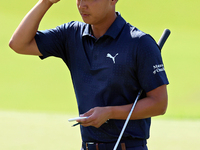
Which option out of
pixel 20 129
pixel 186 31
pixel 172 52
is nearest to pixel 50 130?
pixel 20 129

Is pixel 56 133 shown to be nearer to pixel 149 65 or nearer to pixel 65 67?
pixel 65 67

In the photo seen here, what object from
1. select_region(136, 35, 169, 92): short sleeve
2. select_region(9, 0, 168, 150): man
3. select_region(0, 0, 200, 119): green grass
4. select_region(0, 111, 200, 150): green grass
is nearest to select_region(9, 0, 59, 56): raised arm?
select_region(9, 0, 168, 150): man

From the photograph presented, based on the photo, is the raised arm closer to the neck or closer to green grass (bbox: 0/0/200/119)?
the neck

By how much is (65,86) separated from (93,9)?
6.36 meters

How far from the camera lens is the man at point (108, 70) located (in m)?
1.88

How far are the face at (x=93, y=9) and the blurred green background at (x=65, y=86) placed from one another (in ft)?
12.2

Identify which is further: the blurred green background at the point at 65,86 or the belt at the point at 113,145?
the blurred green background at the point at 65,86

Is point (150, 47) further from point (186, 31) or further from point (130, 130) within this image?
point (186, 31)

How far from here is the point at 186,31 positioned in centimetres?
981

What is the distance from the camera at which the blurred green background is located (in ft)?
19.1

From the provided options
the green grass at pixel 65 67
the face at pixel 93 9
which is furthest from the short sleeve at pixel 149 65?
the green grass at pixel 65 67

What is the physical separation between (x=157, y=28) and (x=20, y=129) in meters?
5.02

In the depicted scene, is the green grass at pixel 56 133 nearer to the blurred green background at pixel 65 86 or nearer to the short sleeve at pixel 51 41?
the blurred green background at pixel 65 86

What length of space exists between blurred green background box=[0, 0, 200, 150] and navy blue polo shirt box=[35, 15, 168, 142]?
11.5ft
